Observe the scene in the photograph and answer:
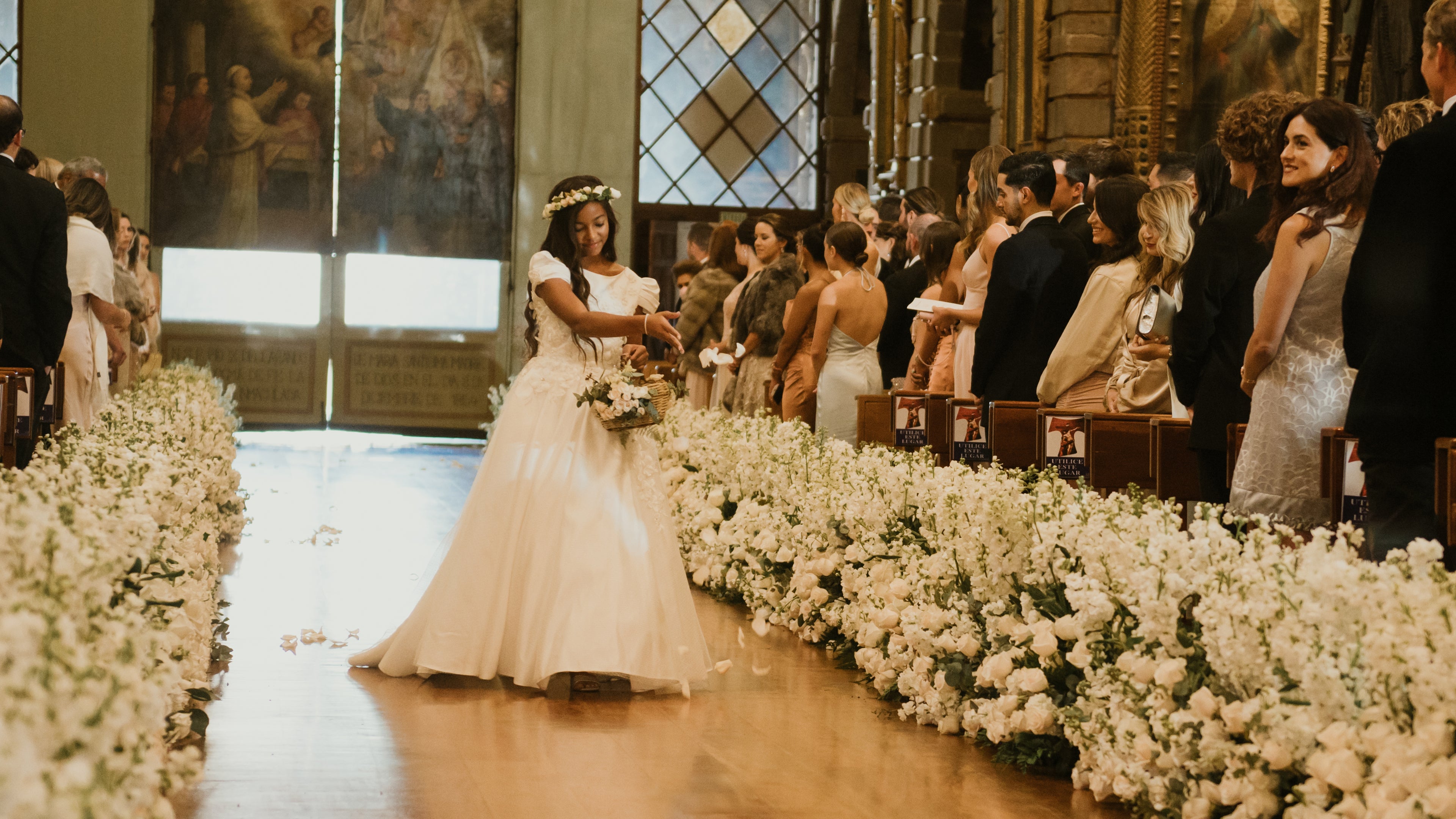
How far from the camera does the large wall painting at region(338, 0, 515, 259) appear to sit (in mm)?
17266

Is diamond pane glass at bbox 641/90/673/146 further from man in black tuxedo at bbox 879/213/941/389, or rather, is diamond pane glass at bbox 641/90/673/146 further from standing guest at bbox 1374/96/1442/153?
standing guest at bbox 1374/96/1442/153

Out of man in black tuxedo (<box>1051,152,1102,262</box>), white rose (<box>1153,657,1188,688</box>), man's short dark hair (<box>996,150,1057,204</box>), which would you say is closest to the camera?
white rose (<box>1153,657,1188,688</box>)

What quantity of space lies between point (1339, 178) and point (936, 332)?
3446 millimetres

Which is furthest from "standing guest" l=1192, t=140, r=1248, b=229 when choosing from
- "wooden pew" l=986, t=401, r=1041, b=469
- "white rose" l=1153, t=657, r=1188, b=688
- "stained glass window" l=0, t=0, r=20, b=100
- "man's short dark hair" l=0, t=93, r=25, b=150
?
"stained glass window" l=0, t=0, r=20, b=100

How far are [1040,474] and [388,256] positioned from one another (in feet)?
44.8

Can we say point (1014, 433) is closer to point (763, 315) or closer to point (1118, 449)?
point (1118, 449)

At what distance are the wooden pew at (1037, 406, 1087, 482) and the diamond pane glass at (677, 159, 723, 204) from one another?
15.2 metres

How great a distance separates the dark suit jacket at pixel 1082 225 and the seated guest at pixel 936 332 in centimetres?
74

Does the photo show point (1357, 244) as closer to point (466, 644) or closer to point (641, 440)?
point (641, 440)

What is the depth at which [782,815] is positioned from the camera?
3.93 meters

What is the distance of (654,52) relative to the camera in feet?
66.9

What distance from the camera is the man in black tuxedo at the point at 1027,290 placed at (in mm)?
6375

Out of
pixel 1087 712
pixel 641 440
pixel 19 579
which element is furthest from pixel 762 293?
pixel 19 579

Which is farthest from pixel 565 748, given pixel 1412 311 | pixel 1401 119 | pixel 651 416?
pixel 1401 119
